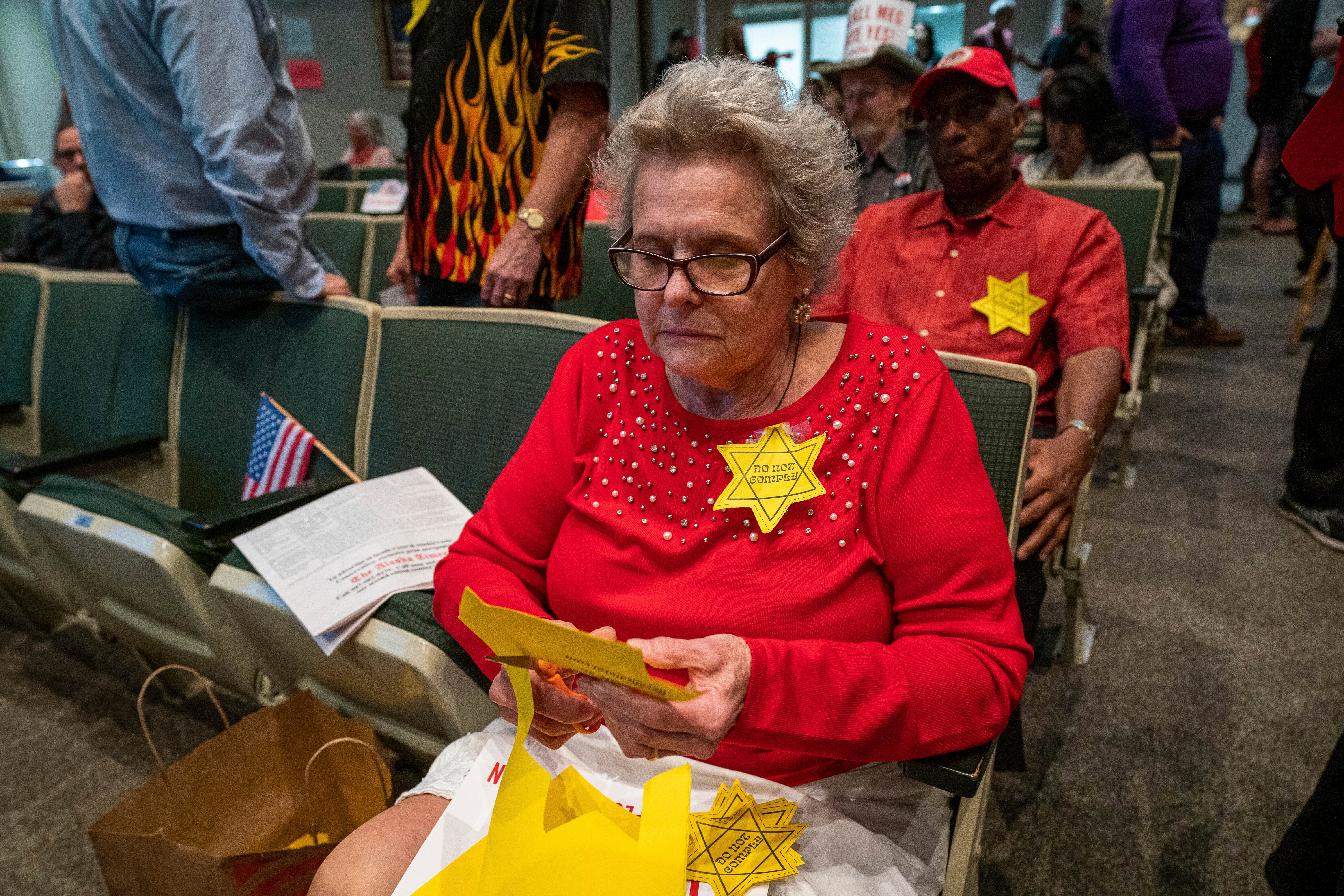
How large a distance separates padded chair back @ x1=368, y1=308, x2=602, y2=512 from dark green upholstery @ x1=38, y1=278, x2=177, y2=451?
96cm

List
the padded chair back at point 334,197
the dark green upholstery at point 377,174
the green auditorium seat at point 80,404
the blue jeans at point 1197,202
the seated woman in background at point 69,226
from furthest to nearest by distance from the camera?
the dark green upholstery at point 377,174, the padded chair back at point 334,197, the blue jeans at point 1197,202, the seated woman in background at point 69,226, the green auditorium seat at point 80,404

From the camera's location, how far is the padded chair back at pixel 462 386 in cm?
167

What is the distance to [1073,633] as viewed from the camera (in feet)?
6.72

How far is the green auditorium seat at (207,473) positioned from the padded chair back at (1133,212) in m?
2.20

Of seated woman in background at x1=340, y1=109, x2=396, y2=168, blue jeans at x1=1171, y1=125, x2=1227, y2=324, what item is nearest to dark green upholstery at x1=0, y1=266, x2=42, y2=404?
seated woman in background at x1=340, y1=109, x2=396, y2=168

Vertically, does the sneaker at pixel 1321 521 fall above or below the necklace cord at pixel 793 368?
below

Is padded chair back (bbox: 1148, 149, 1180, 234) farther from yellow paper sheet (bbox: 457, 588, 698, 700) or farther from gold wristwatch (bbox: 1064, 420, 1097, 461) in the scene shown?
yellow paper sheet (bbox: 457, 588, 698, 700)

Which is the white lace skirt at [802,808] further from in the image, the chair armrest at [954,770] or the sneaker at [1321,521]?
the sneaker at [1321,521]

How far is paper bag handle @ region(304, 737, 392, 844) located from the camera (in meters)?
1.27

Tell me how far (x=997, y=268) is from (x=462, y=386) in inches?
48.1

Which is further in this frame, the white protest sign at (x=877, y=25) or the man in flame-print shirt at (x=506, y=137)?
the white protest sign at (x=877, y=25)

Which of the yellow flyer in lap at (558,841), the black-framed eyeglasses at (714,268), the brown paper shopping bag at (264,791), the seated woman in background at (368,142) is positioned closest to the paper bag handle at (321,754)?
the brown paper shopping bag at (264,791)

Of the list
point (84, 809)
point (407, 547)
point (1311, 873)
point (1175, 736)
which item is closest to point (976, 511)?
point (1311, 873)

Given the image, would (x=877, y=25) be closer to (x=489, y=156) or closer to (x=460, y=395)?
(x=489, y=156)
